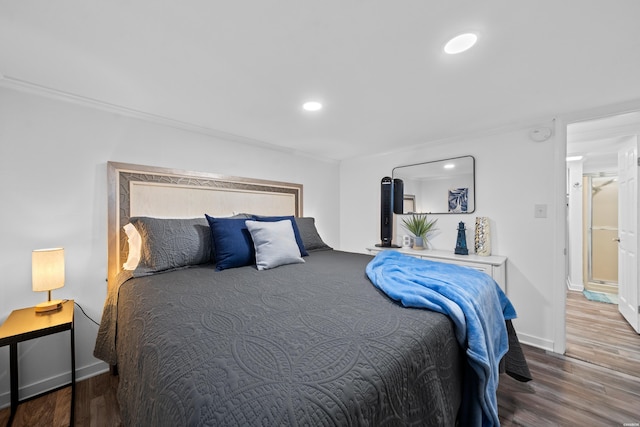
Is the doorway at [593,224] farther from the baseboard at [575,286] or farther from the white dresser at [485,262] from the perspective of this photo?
the white dresser at [485,262]

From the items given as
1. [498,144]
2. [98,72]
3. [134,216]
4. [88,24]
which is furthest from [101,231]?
[498,144]

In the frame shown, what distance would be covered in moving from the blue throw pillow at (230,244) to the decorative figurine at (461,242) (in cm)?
220

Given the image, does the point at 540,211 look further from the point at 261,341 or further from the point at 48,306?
the point at 48,306

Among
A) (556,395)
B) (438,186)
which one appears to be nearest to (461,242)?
(438,186)

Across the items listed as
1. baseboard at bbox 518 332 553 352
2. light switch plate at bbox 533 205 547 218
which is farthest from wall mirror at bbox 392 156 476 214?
baseboard at bbox 518 332 553 352

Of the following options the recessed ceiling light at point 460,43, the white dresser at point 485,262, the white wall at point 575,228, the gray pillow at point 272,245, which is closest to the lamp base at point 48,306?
the gray pillow at point 272,245

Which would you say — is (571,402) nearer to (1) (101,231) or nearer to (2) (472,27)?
(2) (472,27)

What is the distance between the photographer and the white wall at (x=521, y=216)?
2.39 meters

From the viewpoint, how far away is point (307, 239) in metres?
2.77

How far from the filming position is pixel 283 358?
0.73 meters

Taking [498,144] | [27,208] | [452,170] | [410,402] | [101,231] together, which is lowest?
[410,402]

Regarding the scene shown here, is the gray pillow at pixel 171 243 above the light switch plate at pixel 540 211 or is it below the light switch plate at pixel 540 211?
below

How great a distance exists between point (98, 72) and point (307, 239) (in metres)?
2.07

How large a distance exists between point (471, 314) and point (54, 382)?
2.80 metres
